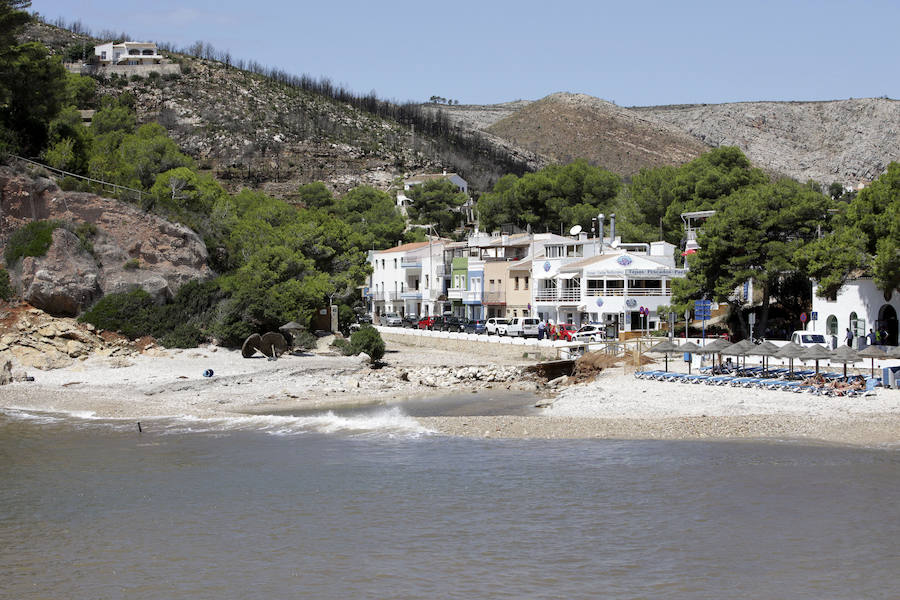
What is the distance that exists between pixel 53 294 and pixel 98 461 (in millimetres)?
22884

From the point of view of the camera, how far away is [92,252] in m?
47.4

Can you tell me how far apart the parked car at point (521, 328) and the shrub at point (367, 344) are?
42.0ft

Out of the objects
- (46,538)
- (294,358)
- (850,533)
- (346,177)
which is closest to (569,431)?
(850,533)

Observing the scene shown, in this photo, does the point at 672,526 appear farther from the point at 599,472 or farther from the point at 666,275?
the point at 666,275

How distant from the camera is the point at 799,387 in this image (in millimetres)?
30828

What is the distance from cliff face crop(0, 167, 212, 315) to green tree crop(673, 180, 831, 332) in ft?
87.4

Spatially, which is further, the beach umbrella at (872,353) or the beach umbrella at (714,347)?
the beach umbrella at (714,347)

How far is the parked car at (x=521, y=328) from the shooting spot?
58.8m

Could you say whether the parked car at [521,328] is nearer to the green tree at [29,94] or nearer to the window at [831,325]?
the window at [831,325]

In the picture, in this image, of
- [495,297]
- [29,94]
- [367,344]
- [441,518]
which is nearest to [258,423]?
[441,518]

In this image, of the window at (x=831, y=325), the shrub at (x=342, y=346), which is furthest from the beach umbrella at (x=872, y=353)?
the shrub at (x=342, y=346)

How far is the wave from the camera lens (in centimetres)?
2839

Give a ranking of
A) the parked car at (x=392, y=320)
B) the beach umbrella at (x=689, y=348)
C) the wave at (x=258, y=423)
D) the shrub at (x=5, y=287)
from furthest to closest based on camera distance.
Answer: the parked car at (x=392, y=320) → the shrub at (x=5, y=287) → the beach umbrella at (x=689, y=348) → the wave at (x=258, y=423)

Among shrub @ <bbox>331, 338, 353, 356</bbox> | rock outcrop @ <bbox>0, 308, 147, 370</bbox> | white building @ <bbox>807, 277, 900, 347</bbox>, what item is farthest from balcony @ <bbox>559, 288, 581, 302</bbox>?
rock outcrop @ <bbox>0, 308, 147, 370</bbox>
